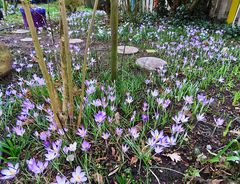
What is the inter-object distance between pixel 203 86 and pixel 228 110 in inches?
18.6

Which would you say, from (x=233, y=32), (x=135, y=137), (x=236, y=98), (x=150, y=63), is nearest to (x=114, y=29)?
(x=150, y=63)

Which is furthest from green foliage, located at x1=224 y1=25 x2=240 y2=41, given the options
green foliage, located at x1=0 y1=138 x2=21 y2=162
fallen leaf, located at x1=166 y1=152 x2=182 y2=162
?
green foliage, located at x1=0 y1=138 x2=21 y2=162

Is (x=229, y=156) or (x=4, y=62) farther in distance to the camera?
(x=4, y=62)

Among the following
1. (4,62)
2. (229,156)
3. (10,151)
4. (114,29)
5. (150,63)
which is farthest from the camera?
(150,63)

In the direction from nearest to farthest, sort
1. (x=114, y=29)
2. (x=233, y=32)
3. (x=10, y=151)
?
(x=10, y=151)
(x=114, y=29)
(x=233, y=32)

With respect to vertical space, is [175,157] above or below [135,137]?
below

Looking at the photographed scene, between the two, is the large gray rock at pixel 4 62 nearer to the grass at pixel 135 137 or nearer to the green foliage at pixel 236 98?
the grass at pixel 135 137

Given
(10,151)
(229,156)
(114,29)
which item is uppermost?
(114,29)

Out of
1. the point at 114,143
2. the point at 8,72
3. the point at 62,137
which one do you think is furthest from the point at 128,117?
the point at 8,72

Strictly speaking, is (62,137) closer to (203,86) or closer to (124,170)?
(124,170)

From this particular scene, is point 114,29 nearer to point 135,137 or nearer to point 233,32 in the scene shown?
point 135,137

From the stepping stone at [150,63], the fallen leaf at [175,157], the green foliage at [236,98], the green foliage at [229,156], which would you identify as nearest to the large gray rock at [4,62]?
the stepping stone at [150,63]

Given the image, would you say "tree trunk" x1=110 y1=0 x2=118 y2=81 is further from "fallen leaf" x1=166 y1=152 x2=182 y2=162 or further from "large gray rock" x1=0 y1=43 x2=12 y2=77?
"large gray rock" x1=0 y1=43 x2=12 y2=77

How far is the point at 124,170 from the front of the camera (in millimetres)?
1237
